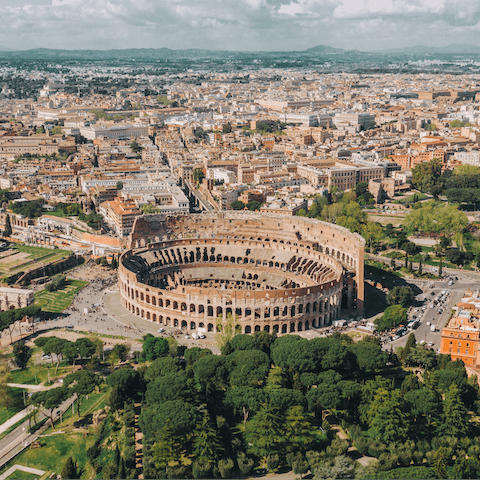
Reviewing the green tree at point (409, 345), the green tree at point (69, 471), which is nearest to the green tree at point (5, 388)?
the green tree at point (69, 471)

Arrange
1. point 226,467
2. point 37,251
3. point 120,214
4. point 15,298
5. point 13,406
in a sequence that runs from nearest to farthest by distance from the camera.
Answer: point 226,467, point 13,406, point 15,298, point 37,251, point 120,214

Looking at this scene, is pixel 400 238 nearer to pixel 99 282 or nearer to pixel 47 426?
pixel 99 282

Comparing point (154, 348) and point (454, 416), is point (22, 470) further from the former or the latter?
point (454, 416)

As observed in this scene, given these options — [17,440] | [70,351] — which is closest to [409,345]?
[70,351]

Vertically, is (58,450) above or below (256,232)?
below

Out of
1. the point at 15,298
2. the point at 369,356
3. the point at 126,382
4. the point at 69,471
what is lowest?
the point at 15,298

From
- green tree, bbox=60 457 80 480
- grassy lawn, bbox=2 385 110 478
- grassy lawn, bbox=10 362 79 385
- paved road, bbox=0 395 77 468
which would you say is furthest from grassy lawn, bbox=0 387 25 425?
green tree, bbox=60 457 80 480

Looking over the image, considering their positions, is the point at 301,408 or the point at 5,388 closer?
the point at 301,408

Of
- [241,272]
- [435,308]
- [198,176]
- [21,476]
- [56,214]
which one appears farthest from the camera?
[198,176]
